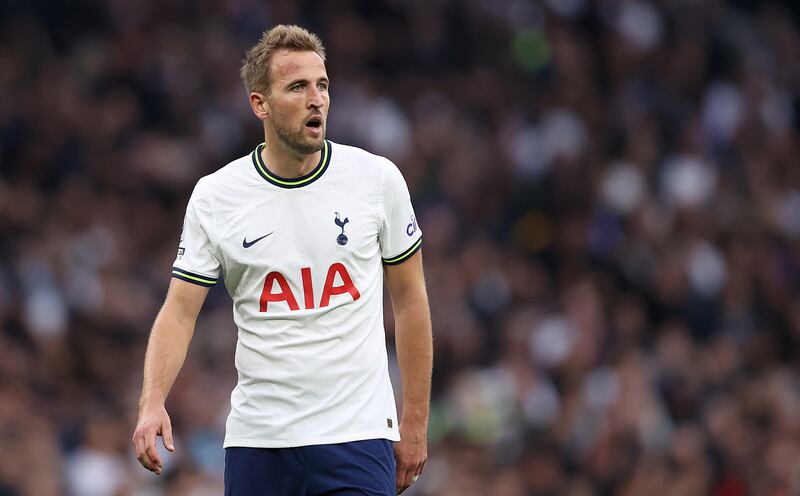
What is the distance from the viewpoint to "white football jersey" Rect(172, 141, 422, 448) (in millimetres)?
5430

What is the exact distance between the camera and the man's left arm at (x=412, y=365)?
18.6 feet

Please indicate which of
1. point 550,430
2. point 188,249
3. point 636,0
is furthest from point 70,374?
point 636,0

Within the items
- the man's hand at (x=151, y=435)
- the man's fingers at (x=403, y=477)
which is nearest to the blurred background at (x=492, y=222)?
the man's fingers at (x=403, y=477)

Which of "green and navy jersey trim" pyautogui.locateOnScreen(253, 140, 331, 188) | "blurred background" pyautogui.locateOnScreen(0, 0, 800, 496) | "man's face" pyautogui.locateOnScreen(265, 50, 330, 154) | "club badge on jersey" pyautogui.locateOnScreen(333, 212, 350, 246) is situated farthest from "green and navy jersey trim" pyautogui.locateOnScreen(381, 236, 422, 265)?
"blurred background" pyautogui.locateOnScreen(0, 0, 800, 496)

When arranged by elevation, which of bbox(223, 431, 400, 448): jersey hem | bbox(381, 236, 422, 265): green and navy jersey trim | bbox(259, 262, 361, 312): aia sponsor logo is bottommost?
bbox(223, 431, 400, 448): jersey hem

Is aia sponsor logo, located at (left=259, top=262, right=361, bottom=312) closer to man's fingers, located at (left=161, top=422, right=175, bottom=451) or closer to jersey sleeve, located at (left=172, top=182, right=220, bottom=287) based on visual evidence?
jersey sleeve, located at (left=172, top=182, right=220, bottom=287)

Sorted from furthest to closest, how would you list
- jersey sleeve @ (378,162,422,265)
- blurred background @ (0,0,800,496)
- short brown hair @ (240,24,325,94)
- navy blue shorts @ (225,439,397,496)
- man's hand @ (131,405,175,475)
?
blurred background @ (0,0,800,496) → jersey sleeve @ (378,162,422,265) → short brown hair @ (240,24,325,94) → navy blue shorts @ (225,439,397,496) → man's hand @ (131,405,175,475)

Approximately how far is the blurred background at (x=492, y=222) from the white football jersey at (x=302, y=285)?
4263 mm

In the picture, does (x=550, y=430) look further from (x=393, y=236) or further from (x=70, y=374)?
(x=393, y=236)

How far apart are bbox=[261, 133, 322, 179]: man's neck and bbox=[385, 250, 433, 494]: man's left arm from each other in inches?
18.8

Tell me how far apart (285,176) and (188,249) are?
429 mm

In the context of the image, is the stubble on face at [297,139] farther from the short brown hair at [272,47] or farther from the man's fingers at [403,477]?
the man's fingers at [403,477]

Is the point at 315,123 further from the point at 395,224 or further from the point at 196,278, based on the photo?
the point at 196,278

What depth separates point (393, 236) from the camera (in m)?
5.65
